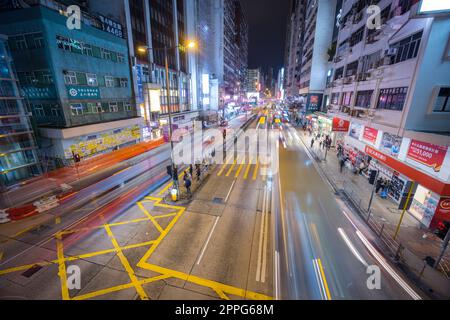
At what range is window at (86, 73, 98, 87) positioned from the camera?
23359 millimetres

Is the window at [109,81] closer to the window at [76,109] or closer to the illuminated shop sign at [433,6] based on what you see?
the window at [76,109]

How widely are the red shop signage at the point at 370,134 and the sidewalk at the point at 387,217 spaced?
396 cm

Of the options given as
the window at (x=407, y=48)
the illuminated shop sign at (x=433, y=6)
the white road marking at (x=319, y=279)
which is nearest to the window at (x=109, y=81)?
the white road marking at (x=319, y=279)

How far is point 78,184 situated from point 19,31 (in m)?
17.1

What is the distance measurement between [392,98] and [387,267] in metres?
12.9

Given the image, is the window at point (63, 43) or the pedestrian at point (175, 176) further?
the window at point (63, 43)

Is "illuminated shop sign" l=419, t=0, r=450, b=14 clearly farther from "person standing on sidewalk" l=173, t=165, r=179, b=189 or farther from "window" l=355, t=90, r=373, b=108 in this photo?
"person standing on sidewalk" l=173, t=165, r=179, b=189

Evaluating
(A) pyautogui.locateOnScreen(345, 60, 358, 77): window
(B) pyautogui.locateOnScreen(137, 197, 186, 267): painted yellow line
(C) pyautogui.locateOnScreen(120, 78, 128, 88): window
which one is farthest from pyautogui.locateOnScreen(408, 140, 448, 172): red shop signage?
(C) pyautogui.locateOnScreen(120, 78, 128, 88): window

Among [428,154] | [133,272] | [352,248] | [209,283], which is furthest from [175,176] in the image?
[428,154]

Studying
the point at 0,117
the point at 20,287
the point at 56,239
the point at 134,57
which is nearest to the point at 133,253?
the point at 20,287

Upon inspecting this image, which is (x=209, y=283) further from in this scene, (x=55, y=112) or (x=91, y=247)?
(x=55, y=112)

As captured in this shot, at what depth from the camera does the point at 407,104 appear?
42.1 ft

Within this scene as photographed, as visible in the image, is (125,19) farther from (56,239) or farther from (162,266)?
(162,266)

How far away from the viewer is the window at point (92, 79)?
76.6ft
